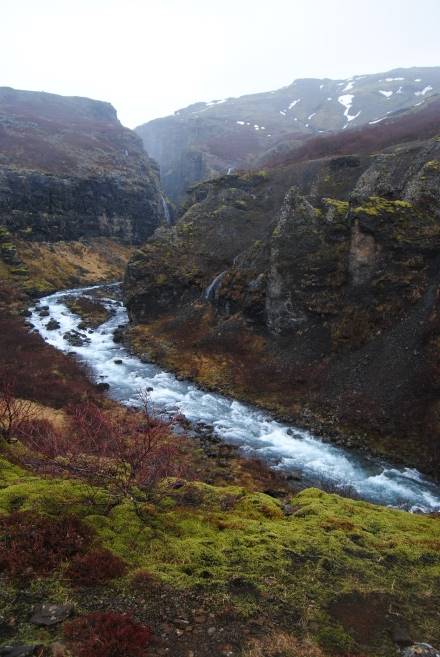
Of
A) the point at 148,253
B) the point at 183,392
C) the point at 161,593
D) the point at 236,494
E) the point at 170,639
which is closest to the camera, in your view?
the point at 170,639

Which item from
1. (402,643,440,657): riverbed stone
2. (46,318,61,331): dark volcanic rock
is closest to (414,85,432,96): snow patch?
(46,318,61,331): dark volcanic rock

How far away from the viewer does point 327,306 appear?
128ft

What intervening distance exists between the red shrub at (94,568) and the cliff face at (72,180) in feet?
276

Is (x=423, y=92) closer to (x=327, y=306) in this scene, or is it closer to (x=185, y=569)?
(x=327, y=306)

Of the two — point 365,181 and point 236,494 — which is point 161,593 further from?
point 365,181

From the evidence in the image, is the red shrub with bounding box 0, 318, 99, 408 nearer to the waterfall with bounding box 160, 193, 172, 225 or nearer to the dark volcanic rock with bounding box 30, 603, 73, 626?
the dark volcanic rock with bounding box 30, 603, 73, 626

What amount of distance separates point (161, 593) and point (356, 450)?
21.6 meters

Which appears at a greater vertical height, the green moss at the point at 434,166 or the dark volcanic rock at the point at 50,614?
the green moss at the point at 434,166

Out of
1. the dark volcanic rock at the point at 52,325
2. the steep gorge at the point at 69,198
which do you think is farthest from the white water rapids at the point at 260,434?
the steep gorge at the point at 69,198

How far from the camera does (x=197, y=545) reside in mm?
11234

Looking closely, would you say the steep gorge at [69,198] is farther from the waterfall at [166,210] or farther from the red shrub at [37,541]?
the red shrub at [37,541]

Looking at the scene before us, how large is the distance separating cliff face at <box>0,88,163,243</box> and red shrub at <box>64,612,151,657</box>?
85.9 metres

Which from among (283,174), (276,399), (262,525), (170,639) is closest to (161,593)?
(170,639)

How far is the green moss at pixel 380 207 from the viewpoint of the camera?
37.8 metres
